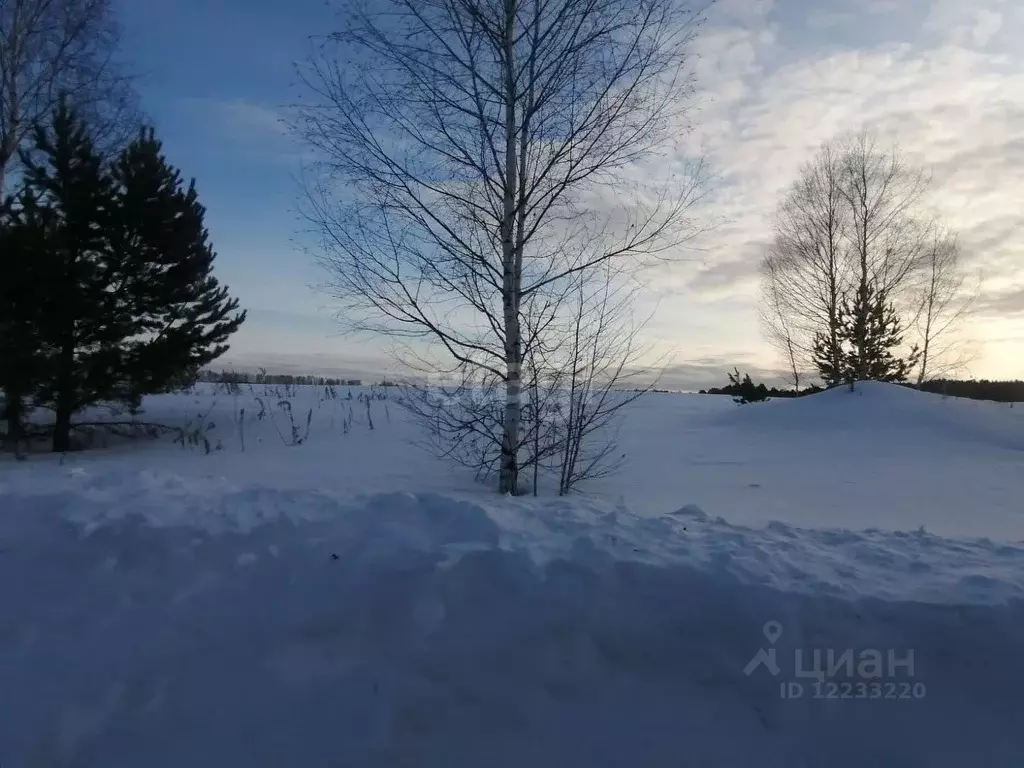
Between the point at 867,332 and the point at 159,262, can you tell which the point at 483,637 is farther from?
the point at 867,332

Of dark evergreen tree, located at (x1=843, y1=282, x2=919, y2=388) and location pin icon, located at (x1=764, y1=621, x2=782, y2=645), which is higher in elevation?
dark evergreen tree, located at (x1=843, y1=282, x2=919, y2=388)

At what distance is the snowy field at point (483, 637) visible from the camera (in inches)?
104

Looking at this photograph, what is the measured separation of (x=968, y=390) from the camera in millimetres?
19609

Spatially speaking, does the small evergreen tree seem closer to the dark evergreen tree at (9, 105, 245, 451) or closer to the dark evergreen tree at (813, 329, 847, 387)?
the dark evergreen tree at (813, 329, 847, 387)

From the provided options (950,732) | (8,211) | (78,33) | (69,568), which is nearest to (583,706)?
(950,732)

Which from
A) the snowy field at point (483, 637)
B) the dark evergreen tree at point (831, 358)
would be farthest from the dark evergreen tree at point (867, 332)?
the snowy field at point (483, 637)

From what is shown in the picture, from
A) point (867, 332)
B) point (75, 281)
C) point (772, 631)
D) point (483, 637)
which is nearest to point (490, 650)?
point (483, 637)

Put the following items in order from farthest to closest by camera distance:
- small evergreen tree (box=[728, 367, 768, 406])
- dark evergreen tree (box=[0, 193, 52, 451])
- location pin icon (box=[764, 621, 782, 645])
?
small evergreen tree (box=[728, 367, 768, 406]) → dark evergreen tree (box=[0, 193, 52, 451]) → location pin icon (box=[764, 621, 782, 645])

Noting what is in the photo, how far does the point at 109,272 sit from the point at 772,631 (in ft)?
33.8

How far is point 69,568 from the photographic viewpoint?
3725 mm

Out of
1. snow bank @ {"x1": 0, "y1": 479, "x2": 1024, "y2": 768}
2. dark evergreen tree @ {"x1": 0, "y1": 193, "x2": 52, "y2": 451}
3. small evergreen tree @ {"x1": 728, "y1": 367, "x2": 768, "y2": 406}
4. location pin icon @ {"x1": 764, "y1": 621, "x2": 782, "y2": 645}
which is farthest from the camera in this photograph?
small evergreen tree @ {"x1": 728, "y1": 367, "x2": 768, "y2": 406}

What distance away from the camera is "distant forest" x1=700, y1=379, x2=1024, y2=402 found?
17891 mm

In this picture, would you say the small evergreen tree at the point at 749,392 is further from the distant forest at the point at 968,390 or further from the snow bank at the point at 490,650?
the snow bank at the point at 490,650

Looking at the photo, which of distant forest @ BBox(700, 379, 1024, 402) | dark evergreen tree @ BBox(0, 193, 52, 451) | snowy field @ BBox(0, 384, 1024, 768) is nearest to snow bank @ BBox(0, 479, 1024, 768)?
snowy field @ BBox(0, 384, 1024, 768)
